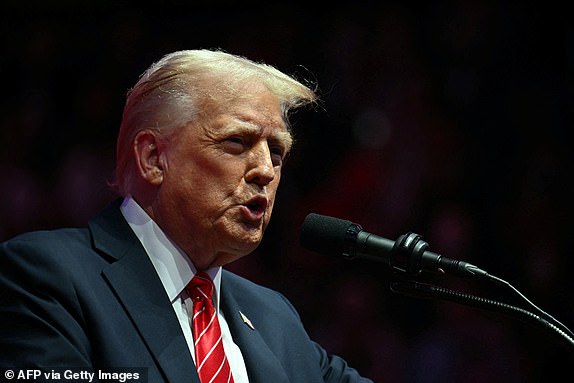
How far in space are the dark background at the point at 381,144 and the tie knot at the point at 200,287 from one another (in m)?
1.55

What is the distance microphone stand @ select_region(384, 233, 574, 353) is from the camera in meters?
1.55

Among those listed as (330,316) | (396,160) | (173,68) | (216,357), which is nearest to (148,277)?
(216,357)

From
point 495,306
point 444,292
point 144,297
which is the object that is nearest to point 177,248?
point 144,297

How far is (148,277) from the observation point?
1854mm

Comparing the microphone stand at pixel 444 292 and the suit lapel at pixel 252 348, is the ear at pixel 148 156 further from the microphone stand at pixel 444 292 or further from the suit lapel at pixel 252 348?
the microphone stand at pixel 444 292

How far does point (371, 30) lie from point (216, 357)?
2298 mm

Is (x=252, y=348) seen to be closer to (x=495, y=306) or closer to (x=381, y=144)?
(x=495, y=306)

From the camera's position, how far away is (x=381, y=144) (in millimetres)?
3629

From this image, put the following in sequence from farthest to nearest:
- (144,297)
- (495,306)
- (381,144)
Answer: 1. (381,144)
2. (144,297)
3. (495,306)

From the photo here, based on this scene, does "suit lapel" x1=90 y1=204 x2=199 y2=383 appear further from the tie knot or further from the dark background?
the dark background

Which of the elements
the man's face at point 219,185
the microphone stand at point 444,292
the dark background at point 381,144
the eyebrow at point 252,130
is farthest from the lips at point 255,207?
the dark background at point 381,144

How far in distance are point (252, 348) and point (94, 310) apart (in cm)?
46

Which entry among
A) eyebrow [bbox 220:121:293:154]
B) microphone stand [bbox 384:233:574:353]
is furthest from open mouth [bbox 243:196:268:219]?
microphone stand [bbox 384:233:574:353]

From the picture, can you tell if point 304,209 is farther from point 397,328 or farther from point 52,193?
point 52,193
